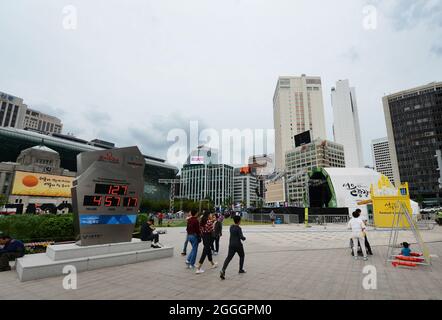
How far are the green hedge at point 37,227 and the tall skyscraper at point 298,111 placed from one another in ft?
413

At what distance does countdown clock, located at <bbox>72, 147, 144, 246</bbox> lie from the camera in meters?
7.73

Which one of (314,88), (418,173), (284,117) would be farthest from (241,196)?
(418,173)

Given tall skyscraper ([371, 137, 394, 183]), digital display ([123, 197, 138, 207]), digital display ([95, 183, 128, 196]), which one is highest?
tall skyscraper ([371, 137, 394, 183])

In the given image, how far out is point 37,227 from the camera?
10625 mm

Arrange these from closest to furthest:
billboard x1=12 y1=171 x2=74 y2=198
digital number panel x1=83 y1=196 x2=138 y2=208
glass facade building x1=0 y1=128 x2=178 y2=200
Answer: digital number panel x1=83 y1=196 x2=138 y2=208, billboard x1=12 y1=171 x2=74 y2=198, glass facade building x1=0 y1=128 x2=178 y2=200

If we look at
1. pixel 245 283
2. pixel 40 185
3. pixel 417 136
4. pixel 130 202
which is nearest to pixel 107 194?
pixel 130 202

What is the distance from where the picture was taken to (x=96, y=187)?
805cm

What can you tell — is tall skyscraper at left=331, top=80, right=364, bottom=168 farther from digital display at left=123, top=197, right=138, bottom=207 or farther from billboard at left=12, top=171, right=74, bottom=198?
digital display at left=123, top=197, right=138, bottom=207

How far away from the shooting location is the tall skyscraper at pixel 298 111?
132 meters

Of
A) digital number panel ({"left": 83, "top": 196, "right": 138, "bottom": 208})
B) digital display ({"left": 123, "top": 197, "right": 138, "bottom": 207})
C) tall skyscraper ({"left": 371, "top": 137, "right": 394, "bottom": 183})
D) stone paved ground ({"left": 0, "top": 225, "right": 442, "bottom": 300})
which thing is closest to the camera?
stone paved ground ({"left": 0, "top": 225, "right": 442, "bottom": 300})

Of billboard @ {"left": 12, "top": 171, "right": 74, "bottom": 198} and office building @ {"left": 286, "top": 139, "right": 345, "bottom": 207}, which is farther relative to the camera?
office building @ {"left": 286, "top": 139, "right": 345, "bottom": 207}

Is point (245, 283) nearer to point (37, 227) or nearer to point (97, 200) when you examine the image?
point (97, 200)

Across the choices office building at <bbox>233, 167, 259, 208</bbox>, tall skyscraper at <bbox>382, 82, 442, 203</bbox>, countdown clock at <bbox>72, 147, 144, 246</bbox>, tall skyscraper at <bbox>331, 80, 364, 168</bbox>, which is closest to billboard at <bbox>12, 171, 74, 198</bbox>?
countdown clock at <bbox>72, 147, 144, 246</bbox>
